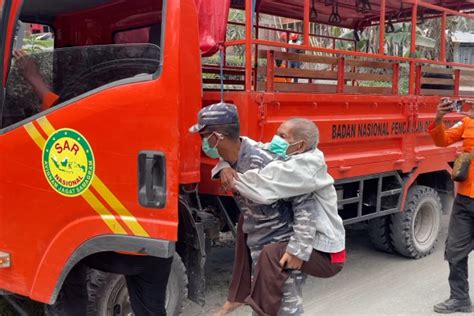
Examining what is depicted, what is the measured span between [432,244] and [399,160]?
1312 mm

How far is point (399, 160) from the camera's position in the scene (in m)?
4.78

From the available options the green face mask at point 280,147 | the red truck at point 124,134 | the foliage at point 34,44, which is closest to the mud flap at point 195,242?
the red truck at point 124,134

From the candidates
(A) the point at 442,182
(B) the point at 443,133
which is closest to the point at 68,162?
(B) the point at 443,133

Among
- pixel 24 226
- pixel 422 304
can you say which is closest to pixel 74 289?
pixel 24 226

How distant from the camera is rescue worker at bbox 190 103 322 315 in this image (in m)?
2.17

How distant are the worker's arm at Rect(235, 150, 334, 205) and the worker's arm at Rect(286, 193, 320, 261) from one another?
63 mm

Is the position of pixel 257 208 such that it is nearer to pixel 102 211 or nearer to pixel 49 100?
pixel 102 211

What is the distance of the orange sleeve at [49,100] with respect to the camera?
2.71 metres

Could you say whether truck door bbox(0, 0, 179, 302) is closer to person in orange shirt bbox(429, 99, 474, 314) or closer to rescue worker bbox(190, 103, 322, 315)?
rescue worker bbox(190, 103, 322, 315)

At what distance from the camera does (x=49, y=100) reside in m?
2.74

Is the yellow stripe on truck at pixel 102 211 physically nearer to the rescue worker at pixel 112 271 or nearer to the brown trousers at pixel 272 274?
the rescue worker at pixel 112 271

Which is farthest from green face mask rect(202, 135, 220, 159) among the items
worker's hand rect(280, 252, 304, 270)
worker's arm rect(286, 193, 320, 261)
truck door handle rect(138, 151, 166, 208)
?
worker's hand rect(280, 252, 304, 270)

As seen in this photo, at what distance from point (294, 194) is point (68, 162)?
112 cm

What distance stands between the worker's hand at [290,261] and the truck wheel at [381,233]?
3.31 metres
